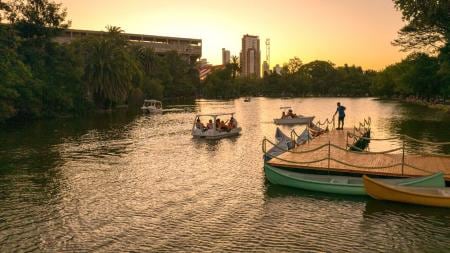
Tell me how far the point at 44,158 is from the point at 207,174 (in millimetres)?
14283

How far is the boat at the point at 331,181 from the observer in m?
18.4

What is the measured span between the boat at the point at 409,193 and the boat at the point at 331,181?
388 mm

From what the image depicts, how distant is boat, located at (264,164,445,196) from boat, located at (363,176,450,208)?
39 cm

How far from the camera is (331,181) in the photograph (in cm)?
2108

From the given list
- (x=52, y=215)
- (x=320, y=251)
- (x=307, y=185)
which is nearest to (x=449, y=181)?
(x=307, y=185)

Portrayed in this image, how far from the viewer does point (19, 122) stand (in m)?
61.9

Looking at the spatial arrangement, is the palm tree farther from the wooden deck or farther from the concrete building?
the concrete building

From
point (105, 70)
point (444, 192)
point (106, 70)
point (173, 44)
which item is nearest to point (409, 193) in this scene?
point (444, 192)

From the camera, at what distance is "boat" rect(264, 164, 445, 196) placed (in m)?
18.4

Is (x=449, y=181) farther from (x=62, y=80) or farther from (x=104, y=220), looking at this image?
(x=62, y=80)

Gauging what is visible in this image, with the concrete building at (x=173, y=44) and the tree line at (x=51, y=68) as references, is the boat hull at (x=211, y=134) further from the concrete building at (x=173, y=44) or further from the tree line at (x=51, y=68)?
the concrete building at (x=173, y=44)

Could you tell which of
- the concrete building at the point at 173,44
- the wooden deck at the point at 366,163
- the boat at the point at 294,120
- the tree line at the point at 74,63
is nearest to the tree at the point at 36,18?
the tree line at the point at 74,63

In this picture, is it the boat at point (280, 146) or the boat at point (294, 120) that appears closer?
the boat at point (280, 146)

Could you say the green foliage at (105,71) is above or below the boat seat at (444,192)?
above
